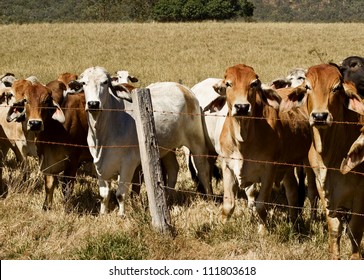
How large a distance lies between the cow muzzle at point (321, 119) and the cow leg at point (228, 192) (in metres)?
1.90

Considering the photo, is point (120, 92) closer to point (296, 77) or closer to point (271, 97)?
point (271, 97)

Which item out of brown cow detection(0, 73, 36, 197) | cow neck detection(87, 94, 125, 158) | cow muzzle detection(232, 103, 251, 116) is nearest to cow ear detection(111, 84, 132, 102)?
cow neck detection(87, 94, 125, 158)

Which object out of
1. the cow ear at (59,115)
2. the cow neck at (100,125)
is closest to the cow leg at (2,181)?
the cow ear at (59,115)

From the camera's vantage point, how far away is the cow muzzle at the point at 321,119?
5715 mm

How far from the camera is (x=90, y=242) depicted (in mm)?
6062

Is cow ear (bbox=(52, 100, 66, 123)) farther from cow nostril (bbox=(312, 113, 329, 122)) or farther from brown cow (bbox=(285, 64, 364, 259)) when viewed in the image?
cow nostril (bbox=(312, 113, 329, 122))

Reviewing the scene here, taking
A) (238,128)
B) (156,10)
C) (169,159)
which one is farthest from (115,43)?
(156,10)

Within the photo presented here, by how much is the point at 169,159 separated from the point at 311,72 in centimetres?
372

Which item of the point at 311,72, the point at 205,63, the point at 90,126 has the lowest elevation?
the point at 205,63

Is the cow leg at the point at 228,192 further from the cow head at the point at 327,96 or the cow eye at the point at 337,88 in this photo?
the cow eye at the point at 337,88

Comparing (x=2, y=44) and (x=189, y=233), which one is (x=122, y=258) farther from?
(x=2, y=44)

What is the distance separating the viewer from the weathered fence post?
20.4ft

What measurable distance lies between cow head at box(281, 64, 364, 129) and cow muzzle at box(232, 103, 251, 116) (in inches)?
24.7

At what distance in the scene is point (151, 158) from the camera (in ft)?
20.5
